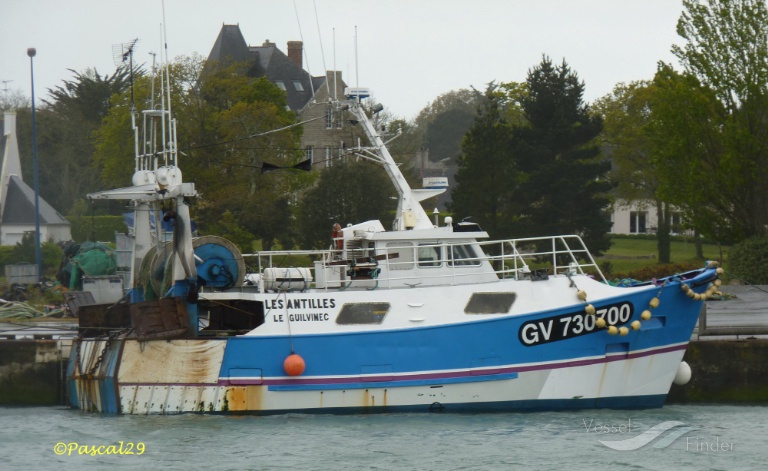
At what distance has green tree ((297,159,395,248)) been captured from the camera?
126ft

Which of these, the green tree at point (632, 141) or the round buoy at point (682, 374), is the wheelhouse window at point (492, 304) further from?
the green tree at point (632, 141)

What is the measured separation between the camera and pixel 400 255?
65.3 feet

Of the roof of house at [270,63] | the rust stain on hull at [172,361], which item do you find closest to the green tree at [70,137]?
the roof of house at [270,63]

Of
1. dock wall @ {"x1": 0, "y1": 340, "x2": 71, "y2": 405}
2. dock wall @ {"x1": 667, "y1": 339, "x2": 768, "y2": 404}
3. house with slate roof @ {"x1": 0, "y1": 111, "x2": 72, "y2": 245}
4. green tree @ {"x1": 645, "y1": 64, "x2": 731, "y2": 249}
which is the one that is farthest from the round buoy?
house with slate roof @ {"x1": 0, "y1": 111, "x2": 72, "y2": 245}

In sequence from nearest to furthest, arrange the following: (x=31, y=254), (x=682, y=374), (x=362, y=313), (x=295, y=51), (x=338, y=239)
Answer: (x=362, y=313) < (x=682, y=374) < (x=338, y=239) < (x=31, y=254) < (x=295, y=51)

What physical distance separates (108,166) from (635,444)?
3562 centimetres

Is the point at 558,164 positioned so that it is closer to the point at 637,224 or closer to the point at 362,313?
the point at 362,313

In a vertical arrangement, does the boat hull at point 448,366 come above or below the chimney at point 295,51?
below

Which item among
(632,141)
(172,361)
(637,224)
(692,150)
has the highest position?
(632,141)

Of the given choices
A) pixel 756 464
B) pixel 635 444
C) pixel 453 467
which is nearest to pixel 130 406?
pixel 453 467

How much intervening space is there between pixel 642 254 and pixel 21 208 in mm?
29925

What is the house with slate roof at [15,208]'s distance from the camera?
51156 mm

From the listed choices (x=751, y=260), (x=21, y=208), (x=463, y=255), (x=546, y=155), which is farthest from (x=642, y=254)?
(x=463, y=255)

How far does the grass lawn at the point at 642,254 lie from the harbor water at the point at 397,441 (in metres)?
24.3
